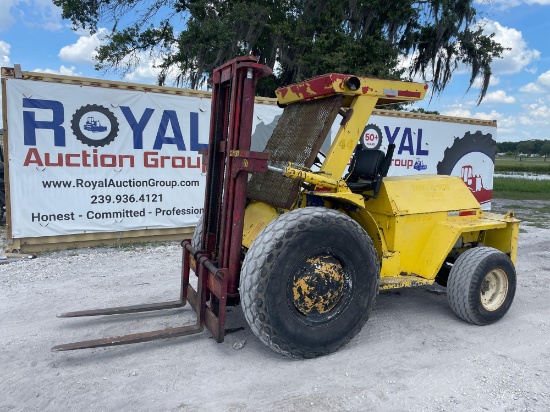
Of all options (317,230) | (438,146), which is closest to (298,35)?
(438,146)

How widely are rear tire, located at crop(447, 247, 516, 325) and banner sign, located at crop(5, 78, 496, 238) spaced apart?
6.12m

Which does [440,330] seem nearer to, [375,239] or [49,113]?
[375,239]

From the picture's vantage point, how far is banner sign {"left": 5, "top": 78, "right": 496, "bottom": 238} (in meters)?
8.02

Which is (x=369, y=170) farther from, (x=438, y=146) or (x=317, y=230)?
(x=438, y=146)

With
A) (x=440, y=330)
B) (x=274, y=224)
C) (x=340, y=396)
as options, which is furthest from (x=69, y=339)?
(x=440, y=330)

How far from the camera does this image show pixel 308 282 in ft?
12.7

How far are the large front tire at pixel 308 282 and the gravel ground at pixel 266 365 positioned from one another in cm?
28

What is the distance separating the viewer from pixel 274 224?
3.79m

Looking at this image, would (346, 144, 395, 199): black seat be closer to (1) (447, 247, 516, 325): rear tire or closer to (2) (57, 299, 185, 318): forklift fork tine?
(1) (447, 247, 516, 325): rear tire

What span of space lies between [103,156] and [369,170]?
5.80 meters

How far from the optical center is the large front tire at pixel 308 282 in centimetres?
365

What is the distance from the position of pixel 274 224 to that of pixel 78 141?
239 inches

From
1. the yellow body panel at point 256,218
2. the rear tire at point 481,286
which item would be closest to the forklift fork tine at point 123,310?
the yellow body panel at point 256,218

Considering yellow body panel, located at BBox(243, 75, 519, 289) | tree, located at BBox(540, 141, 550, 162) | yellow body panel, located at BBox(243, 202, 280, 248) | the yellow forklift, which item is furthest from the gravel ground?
tree, located at BBox(540, 141, 550, 162)
